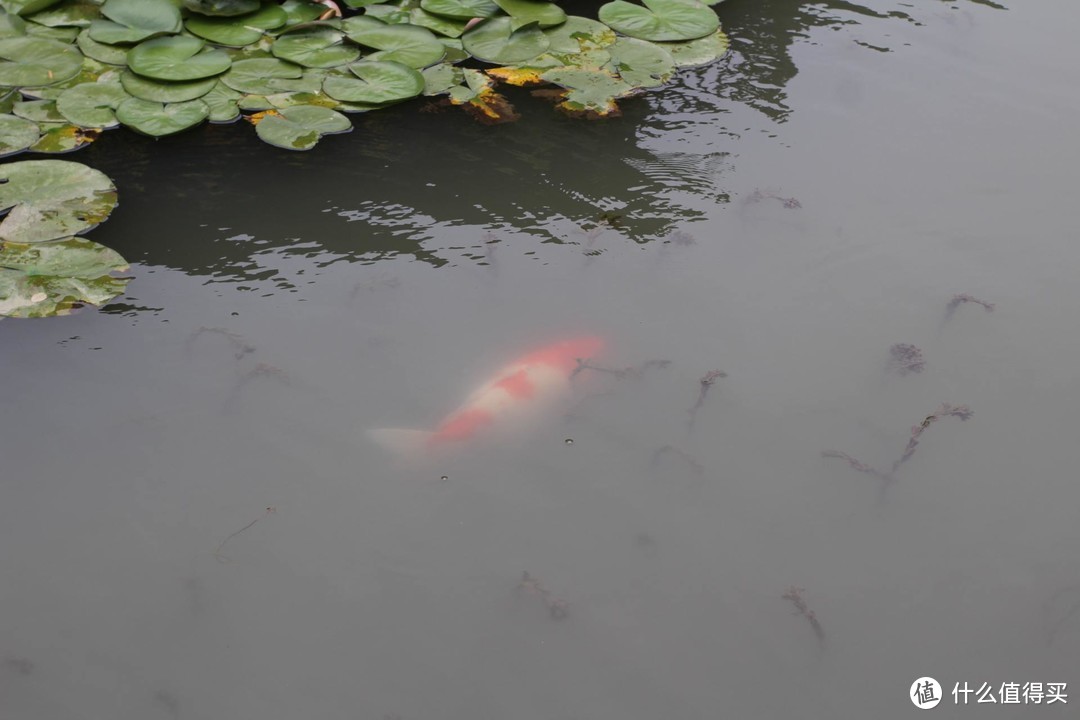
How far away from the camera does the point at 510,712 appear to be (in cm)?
222

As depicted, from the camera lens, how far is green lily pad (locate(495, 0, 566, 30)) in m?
4.14

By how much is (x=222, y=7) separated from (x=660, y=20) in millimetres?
2019

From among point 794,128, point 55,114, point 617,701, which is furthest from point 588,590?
point 55,114

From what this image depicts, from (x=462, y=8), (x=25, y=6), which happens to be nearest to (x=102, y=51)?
(x=25, y=6)

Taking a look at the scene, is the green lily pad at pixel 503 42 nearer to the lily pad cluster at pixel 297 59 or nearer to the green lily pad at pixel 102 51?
the lily pad cluster at pixel 297 59

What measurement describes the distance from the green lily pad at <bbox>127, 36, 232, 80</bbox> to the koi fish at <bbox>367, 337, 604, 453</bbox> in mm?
1958

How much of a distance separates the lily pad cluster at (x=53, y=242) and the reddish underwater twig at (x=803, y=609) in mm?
2374

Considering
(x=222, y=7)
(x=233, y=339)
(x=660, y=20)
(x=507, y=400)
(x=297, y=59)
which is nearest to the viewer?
(x=507, y=400)

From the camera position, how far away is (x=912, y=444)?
9.14 feet

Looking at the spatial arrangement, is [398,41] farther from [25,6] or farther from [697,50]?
[25,6]

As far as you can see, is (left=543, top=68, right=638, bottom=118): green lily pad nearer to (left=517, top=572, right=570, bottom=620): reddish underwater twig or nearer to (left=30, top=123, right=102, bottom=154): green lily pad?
(left=30, top=123, right=102, bottom=154): green lily pad

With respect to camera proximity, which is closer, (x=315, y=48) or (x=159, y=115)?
(x=159, y=115)

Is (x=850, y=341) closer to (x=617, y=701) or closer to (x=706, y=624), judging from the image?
(x=706, y=624)

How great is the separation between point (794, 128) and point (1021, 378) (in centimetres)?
153
